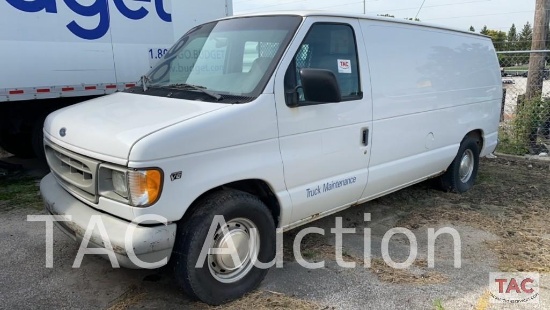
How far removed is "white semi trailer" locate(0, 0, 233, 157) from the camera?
564 cm

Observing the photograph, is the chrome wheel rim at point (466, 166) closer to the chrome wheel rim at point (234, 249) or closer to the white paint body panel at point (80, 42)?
the chrome wheel rim at point (234, 249)

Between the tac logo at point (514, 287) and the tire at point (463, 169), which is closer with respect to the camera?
the tac logo at point (514, 287)

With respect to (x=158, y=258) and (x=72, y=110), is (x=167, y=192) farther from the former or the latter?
(x=72, y=110)

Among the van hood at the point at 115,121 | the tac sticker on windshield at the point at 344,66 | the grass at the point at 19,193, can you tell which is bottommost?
the grass at the point at 19,193

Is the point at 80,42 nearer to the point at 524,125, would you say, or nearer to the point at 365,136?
the point at 365,136

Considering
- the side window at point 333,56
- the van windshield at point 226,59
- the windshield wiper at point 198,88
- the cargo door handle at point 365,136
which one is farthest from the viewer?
the cargo door handle at point 365,136

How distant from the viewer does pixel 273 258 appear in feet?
11.4

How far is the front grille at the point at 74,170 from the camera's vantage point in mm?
2951

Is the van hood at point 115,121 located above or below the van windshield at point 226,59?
below

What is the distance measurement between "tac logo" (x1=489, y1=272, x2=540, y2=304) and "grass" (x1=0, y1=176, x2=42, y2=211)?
185 inches

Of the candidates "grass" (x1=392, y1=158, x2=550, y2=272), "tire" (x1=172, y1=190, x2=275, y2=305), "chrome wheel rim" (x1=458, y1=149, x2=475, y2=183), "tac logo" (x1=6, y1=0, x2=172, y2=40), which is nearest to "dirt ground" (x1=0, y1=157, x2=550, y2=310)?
"grass" (x1=392, y1=158, x2=550, y2=272)

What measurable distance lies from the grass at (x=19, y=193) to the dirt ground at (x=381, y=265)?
0.05 ft

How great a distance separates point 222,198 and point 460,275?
2.09 meters

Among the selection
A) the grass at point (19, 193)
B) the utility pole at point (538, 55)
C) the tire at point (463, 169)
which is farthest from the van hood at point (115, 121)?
the utility pole at point (538, 55)
